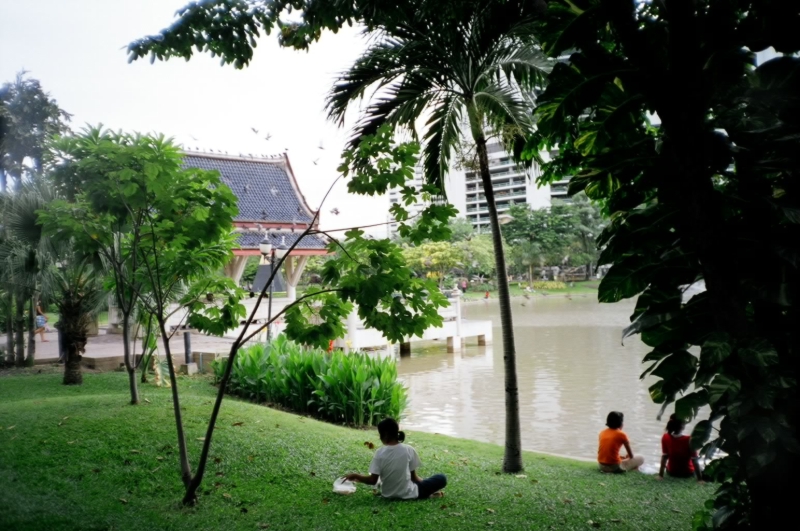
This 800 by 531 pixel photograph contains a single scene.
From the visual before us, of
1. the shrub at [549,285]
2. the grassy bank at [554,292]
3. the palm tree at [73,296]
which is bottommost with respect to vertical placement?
the palm tree at [73,296]

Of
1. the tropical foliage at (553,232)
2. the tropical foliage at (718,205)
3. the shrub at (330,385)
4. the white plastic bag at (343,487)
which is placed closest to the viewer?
the tropical foliage at (718,205)

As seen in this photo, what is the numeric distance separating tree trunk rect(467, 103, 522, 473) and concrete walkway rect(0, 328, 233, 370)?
656cm

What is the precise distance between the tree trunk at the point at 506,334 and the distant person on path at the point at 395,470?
1.91 meters

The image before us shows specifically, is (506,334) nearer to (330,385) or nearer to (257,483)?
(257,483)

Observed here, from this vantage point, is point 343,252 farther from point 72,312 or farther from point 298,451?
point 72,312

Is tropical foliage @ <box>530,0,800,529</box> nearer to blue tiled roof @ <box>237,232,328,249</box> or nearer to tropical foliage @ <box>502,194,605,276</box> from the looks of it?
blue tiled roof @ <box>237,232,328,249</box>

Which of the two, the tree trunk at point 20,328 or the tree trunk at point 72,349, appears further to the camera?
the tree trunk at point 20,328

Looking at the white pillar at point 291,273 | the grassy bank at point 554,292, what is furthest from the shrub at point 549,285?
the white pillar at point 291,273

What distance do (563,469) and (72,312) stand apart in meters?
7.24

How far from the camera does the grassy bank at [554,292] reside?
1751 inches

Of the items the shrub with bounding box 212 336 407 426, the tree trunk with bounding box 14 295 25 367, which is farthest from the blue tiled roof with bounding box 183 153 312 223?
the shrub with bounding box 212 336 407 426

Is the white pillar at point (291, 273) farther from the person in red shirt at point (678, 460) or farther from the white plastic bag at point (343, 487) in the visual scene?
the white plastic bag at point (343, 487)

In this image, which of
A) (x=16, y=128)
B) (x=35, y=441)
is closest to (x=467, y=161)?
(x=35, y=441)

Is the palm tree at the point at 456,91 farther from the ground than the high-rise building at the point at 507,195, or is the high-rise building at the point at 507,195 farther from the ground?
the high-rise building at the point at 507,195
